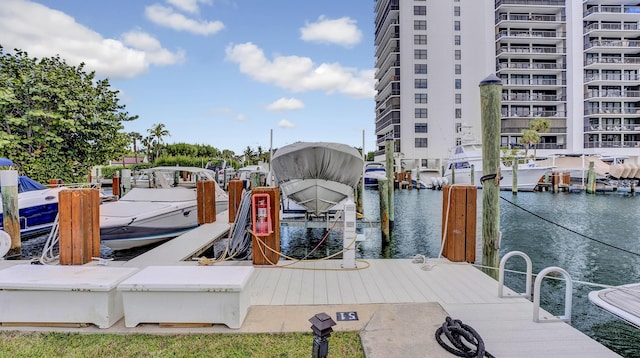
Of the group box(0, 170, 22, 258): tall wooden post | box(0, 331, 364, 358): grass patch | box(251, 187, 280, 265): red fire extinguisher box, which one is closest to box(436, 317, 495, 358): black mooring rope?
box(0, 331, 364, 358): grass patch

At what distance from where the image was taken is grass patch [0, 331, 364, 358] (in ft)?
10.9

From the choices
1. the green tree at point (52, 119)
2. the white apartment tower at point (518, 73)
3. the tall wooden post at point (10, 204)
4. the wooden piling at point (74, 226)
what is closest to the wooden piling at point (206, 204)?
the tall wooden post at point (10, 204)

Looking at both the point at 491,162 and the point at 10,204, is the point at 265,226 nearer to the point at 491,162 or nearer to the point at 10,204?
the point at 491,162

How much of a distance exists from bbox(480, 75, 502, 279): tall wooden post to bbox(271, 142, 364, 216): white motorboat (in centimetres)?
392

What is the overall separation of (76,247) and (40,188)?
9.82 metres

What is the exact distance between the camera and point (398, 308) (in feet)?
13.5

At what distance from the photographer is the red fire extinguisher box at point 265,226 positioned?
602 centimetres

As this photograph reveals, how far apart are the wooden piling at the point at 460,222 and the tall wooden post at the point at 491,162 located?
0.22 metres

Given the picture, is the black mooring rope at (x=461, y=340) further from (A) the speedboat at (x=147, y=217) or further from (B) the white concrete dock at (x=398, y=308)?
(A) the speedboat at (x=147, y=217)

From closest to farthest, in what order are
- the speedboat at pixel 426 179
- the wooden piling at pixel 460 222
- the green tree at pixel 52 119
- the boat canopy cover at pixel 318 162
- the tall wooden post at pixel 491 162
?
the tall wooden post at pixel 491 162
the wooden piling at pixel 460 222
the boat canopy cover at pixel 318 162
the green tree at pixel 52 119
the speedboat at pixel 426 179

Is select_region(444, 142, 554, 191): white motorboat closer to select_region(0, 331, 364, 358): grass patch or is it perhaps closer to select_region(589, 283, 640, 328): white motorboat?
select_region(589, 283, 640, 328): white motorboat

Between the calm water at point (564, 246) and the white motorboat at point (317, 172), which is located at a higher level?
the white motorboat at point (317, 172)

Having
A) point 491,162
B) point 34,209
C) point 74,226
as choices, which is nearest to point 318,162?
point 491,162

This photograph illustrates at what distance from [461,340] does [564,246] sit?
10.9 m
